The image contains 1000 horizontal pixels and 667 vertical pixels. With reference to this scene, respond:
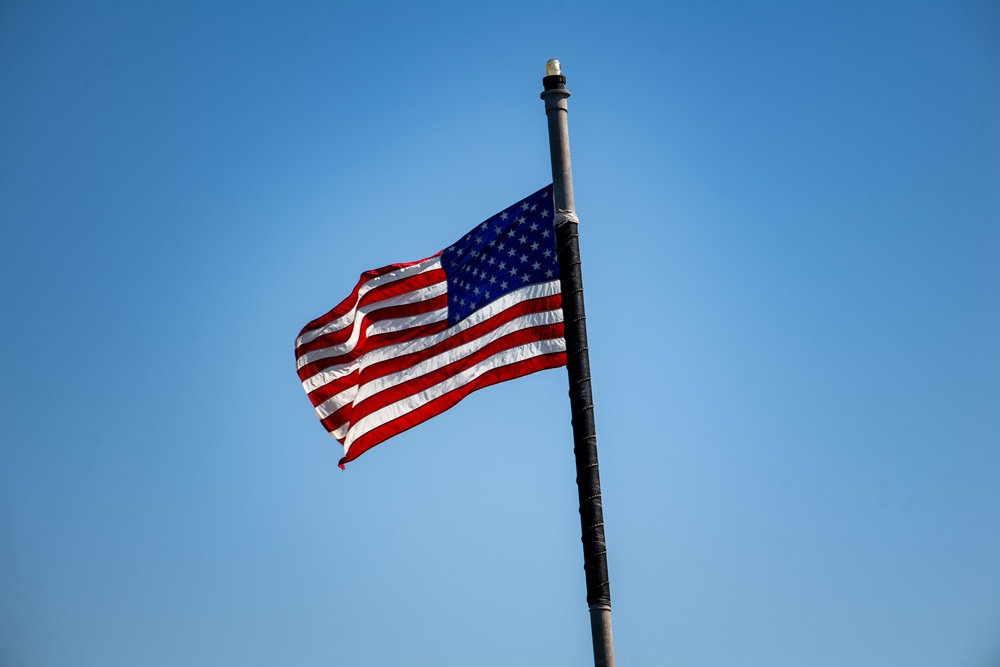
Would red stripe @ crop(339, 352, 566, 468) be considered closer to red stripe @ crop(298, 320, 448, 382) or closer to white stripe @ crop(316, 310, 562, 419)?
white stripe @ crop(316, 310, 562, 419)

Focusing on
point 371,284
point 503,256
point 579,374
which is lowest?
point 579,374

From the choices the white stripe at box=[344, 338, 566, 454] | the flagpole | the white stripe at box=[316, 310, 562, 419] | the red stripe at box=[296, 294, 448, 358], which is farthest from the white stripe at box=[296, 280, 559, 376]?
the flagpole

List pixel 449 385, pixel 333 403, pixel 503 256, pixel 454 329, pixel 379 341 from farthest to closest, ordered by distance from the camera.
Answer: pixel 333 403 < pixel 379 341 < pixel 454 329 < pixel 449 385 < pixel 503 256

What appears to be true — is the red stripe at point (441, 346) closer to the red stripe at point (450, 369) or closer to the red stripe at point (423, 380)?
the red stripe at point (423, 380)

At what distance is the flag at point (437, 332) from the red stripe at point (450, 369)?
2 centimetres

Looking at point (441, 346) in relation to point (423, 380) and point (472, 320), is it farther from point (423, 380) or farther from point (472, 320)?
point (472, 320)

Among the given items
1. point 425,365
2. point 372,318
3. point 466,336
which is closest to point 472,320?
point 466,336

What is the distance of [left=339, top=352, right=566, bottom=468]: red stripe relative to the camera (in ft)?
53.5

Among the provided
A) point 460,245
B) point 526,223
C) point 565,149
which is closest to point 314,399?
point 460,245

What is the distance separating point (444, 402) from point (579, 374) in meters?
4.20

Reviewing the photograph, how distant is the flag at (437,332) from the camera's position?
16391mm

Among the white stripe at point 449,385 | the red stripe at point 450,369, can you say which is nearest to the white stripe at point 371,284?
the red stripe at point 450,369

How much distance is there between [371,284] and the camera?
18828mm

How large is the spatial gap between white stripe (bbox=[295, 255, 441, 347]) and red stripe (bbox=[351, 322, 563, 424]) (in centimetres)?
152
